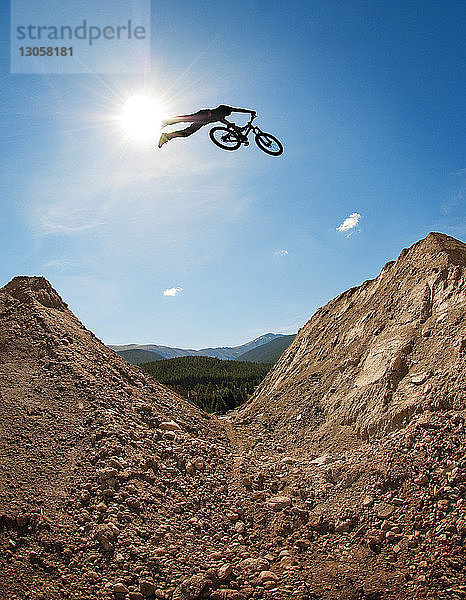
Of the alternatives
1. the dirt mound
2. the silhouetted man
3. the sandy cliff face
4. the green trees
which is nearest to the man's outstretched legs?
the silhouetted man

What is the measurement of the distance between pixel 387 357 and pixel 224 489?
666cm

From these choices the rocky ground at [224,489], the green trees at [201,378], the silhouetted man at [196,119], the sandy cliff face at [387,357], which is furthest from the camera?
the green trees at [201,378]

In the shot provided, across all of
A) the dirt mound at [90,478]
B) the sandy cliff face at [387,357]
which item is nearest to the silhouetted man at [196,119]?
the dirt mound at [90,478]

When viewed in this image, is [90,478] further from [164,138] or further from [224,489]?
[164,138]

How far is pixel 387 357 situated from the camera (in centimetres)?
1184

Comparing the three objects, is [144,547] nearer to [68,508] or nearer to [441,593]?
[68,508]

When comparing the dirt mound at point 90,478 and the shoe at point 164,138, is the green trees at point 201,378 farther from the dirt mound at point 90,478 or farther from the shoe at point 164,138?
the shoe at point 164,138

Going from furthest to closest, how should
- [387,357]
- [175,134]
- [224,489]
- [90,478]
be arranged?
[387,357]
[224,489]
[90,478]
[175,134]

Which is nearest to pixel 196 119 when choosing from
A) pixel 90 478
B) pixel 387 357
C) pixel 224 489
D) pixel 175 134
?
pixel 175 134

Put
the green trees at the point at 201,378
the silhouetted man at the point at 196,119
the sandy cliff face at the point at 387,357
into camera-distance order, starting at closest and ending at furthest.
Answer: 1. the silhouetted man at the point at 196,119
2. the sandy cliff face at the point at 387,357
3. the green trees at the point at 201,378

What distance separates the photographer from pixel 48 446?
8.43m

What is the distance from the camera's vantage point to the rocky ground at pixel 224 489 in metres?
5.80

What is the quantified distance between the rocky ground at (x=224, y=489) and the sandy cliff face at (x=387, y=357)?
3.3 inches

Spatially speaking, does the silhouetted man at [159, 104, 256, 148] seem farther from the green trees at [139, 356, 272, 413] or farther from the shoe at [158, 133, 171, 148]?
the green trees at [139, 356, 272, 413]
